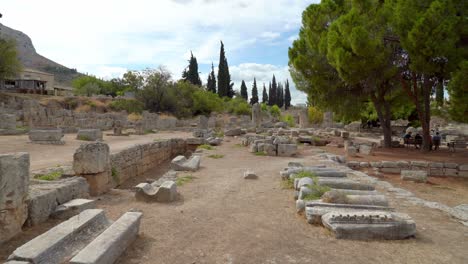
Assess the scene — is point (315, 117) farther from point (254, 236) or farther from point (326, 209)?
point (254, 236)

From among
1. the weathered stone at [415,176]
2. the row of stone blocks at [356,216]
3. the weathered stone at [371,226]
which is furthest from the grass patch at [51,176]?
the weathered stone at [415,176]

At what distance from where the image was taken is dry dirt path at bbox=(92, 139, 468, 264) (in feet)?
13.4

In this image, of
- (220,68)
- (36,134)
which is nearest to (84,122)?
(36,134)

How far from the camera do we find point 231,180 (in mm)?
9016

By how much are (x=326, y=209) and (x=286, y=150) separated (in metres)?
9.39

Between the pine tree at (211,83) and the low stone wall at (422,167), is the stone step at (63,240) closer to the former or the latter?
the low stone wall at (422,167)

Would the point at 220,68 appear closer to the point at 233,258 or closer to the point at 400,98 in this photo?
the point at 400,98

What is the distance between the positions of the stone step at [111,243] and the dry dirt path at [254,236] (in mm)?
133

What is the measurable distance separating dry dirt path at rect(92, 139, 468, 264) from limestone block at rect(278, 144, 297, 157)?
7.23 metres

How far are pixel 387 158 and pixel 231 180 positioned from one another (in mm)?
9518

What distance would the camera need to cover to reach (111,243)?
12.6 feet

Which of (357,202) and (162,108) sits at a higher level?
(162,108)

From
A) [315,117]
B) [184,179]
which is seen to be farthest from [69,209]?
[315,117]

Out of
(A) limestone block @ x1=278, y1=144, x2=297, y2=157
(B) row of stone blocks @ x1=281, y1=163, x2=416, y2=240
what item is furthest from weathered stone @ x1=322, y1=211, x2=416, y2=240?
(A) limestone block @ x1=278, y1=144, x2=297, y2=157
